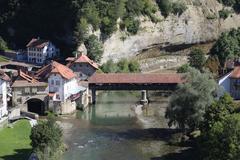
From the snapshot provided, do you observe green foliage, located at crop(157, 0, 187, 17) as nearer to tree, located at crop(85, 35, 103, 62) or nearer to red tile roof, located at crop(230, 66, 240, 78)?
tree, located at crop(85, 35, 103, 62)

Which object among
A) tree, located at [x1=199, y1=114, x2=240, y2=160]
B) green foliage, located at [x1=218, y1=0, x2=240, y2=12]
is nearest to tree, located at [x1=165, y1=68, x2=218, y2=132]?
tree, located at [x1=199, y1=114, x2=240, y2=160]

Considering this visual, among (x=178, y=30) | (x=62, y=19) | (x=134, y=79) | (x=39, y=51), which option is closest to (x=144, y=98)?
(x=134, y=79)

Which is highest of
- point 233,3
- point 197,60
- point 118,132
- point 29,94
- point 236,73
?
point 233,3

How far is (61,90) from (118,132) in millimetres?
14073

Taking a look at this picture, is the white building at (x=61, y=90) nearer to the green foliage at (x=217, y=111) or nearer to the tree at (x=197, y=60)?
the tree at (x=197, y=60)

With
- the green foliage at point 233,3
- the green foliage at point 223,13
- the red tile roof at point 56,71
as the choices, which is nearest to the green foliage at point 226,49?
the green foliage at point 223,13

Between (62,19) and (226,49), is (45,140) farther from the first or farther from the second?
(226,49)

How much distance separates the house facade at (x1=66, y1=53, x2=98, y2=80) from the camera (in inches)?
4075

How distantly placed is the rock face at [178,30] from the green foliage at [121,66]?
9.34 ft

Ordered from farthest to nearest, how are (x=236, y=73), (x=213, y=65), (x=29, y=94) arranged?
(x=213, y=65) → (x=29, y=94) → (x=236, y=73)

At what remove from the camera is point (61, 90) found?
3713 inches

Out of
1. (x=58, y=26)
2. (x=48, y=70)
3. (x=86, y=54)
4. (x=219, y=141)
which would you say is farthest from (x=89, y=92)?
(x=219, y=141)

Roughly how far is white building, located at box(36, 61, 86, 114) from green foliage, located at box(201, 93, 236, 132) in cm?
2568

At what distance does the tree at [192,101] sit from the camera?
77.4 m
